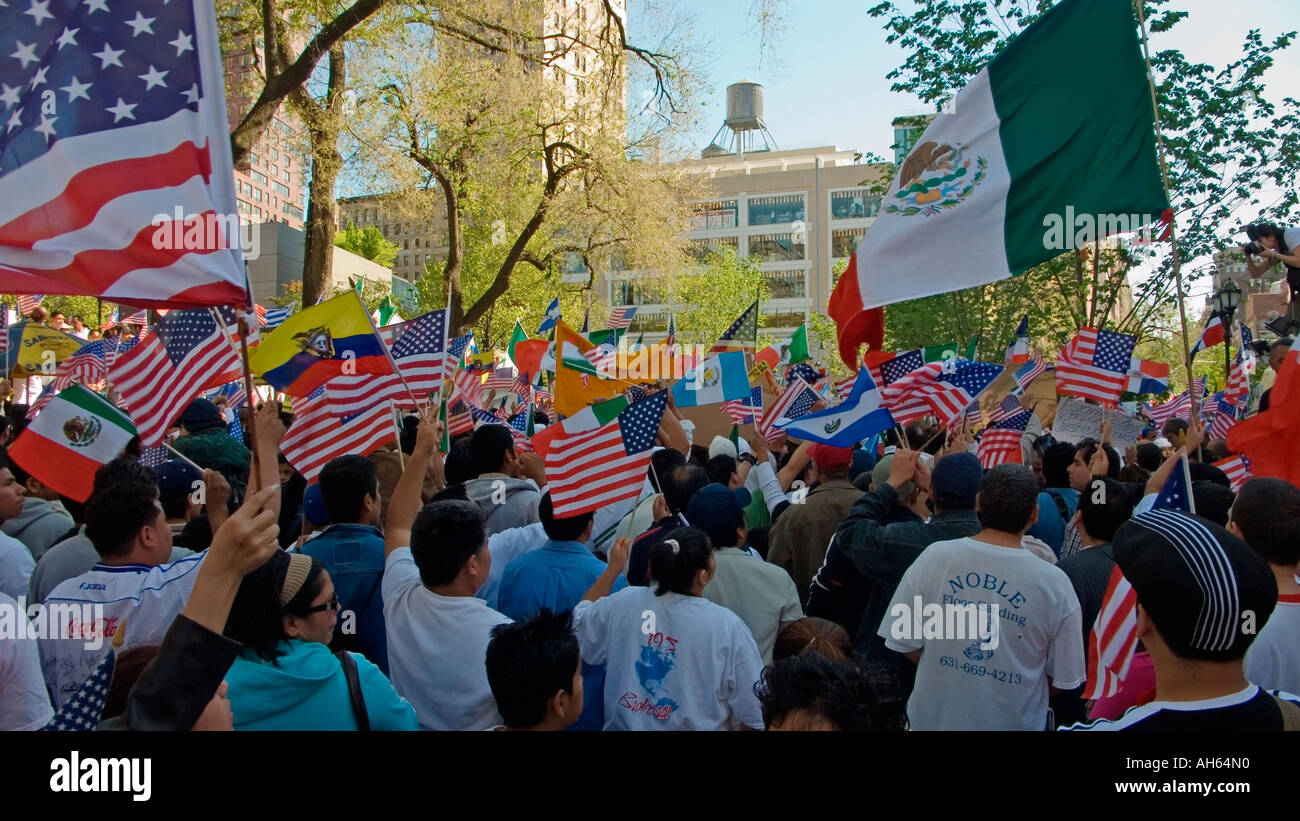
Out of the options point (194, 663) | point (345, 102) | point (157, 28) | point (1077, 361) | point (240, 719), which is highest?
point (345, 102)

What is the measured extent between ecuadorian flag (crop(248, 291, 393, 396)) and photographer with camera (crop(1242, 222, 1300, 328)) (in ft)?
21.2

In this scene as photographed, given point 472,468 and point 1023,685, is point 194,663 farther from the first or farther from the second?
point 472,468

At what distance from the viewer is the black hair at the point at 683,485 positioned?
5.23 m

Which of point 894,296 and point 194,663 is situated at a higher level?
point 894,296

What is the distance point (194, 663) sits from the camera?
2.05m

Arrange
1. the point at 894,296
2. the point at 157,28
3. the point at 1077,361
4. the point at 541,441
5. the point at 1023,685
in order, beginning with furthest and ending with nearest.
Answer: the point at 1077,361 → the point at 541,441 → the point at 894,296 → the point at 1023,685 → the point at 157,28

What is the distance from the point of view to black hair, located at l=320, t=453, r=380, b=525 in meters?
4.73

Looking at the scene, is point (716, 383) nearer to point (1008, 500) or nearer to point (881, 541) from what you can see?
point (881, 541)

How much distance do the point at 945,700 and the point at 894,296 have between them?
6.53 feet

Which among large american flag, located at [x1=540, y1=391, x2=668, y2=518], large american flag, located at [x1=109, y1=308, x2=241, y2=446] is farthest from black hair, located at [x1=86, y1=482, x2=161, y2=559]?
large american flag, located at [x1=109, y1=308, x2=241, y2=446]

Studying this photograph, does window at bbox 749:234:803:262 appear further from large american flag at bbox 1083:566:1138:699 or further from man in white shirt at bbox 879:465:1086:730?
large american flag at bbox 1083:566:1138:699

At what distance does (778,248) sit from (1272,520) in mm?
97067

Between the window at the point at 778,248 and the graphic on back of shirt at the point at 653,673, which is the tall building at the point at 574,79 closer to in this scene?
the graphic on back of shirt at the point at 653,673
